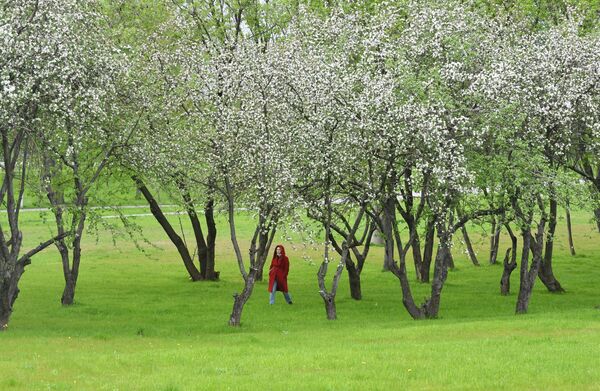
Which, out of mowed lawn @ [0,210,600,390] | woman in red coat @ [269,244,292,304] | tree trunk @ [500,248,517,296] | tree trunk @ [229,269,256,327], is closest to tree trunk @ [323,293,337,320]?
mowed lawn @ [0,210,600,390]

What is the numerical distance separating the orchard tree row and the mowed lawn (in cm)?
229

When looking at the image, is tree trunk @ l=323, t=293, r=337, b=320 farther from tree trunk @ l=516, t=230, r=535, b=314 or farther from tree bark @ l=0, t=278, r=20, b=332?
tree bark @ l=0, t=278, r=20, b=332

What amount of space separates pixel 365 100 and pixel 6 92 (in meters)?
10.4

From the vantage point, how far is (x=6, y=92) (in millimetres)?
25531

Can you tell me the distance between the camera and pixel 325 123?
97.5 feet

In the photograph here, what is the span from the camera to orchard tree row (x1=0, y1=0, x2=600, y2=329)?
27703 millimetres

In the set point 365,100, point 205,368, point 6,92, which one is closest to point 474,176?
point 365,100

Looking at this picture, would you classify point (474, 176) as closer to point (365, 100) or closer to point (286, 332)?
point (365, 100)

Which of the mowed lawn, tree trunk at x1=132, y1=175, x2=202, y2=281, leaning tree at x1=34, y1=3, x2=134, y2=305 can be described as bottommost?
the mowed lawn

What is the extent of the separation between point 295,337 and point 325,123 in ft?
22.6

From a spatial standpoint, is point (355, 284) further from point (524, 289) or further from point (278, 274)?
point (524, 289)

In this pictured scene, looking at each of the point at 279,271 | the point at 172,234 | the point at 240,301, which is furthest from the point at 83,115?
the point at 172,234

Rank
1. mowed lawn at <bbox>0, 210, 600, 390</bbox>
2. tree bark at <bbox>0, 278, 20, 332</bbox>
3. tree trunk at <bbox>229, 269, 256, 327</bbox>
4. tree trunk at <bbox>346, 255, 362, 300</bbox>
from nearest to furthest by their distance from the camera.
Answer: mowed lawn at <bbox>0, 210, 600, 390</bbox> < tree bark at <bbox>0, 278, 20, 332</bbox> < tree trunk at <bbox>229, 269, 256, 327</bbox> < tree trunk at <bbox>346, 255, 362, 300</bbox>

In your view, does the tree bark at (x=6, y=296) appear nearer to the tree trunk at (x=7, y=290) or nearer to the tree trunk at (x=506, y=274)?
the tree trunk at (x=7, y=290)
